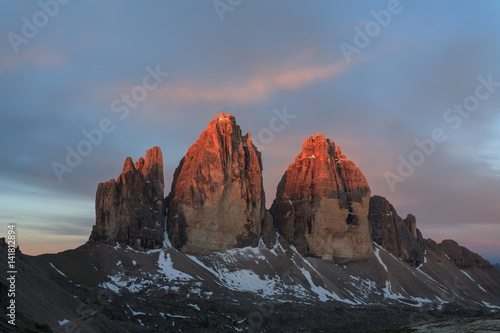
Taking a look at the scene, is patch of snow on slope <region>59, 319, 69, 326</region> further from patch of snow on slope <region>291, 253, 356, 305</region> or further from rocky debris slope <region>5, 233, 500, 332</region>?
patch of snow on slope <region>291, 253, 356, 305</region>

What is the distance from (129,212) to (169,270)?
26409 millimetres

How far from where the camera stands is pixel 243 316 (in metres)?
140

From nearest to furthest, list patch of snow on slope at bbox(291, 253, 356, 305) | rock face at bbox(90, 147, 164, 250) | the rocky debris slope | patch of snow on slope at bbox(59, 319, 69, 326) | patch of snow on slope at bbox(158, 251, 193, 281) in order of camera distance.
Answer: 1. patch of snow on slope at bbox(59, 319, 69, 326)
2. the rocky debris slope
3. patch of snow on slope at bbox(158, 251, 193, 281)
4. rock face at bbox(90, 147, 164, 250)
5. patch of snow on slope at bbox(291, 253, 356, 305)

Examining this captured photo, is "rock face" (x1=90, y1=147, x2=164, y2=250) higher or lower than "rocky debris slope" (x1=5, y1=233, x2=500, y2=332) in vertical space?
higher

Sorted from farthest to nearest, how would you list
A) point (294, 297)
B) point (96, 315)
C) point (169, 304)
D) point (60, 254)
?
point (294, 297) → point (60, 254) → point (169, 304) → point (96, 315)

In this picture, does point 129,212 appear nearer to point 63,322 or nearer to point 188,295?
point 188,295

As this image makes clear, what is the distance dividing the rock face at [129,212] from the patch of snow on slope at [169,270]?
26.1 ft

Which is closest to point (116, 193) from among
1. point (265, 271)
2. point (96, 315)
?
point (265, 271)

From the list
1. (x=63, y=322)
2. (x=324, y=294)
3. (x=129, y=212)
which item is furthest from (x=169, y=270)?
(x=63, y=322)

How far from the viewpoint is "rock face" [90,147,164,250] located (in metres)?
176

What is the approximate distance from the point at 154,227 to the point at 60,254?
37.3 m

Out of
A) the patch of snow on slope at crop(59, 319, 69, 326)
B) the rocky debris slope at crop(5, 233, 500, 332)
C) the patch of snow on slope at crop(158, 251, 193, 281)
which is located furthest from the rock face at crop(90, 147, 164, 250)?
the patch of snow on slope at crop(59, 319, 69, 326)

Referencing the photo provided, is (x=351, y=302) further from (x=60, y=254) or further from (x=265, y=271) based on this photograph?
(x=60, y=254)

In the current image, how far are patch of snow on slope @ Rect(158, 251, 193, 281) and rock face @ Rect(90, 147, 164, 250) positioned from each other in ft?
26.1
